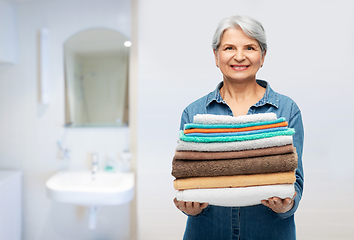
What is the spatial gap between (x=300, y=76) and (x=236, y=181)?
0.84m

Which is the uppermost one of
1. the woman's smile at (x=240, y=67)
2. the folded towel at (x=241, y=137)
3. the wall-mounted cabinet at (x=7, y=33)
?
the wall-mounted cabinet at (x=7, y=33)

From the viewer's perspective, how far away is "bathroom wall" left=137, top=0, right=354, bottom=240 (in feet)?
4.00

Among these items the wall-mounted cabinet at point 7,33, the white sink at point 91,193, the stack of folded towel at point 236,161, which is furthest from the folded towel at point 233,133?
the wall-mounted cabinet at point 7,33

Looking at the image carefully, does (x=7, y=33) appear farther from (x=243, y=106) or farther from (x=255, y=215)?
(x=255, y=215)

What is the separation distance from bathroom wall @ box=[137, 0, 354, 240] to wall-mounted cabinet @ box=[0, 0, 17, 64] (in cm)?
115

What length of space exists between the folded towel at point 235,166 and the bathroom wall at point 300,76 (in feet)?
2.32

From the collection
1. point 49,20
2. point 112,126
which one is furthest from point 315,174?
point 49,20

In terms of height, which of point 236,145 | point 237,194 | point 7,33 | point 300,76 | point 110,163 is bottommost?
point 110,163

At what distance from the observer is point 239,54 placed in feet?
2.54

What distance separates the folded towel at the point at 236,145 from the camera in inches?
24.0

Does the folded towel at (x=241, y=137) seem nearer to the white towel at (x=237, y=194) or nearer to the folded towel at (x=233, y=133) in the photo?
the folded towel at (x=233, y=133)

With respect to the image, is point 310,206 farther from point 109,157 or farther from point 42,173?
point 42,173

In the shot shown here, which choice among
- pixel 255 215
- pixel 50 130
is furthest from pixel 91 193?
pixel 255 215

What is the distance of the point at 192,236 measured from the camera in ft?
2.97
